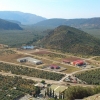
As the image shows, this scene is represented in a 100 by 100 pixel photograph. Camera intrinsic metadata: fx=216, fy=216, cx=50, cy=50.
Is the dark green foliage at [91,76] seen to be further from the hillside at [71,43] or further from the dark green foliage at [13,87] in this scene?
the hillside at [71,43]

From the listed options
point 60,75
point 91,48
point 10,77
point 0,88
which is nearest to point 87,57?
point 91,48

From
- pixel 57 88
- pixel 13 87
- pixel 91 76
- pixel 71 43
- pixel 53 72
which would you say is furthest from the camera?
pixel 71 43

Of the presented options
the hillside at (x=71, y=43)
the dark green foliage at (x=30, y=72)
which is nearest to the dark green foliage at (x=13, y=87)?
the dark green foliage at (x=30, y=72)

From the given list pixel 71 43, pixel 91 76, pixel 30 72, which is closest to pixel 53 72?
pixel 30 72

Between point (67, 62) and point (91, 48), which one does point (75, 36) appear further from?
point (67, 62)

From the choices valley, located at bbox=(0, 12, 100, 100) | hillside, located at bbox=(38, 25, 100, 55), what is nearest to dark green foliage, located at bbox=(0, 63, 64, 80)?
valley, located at bbox=(0, 12, 100, 100)

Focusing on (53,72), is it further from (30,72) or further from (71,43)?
(71,43)
